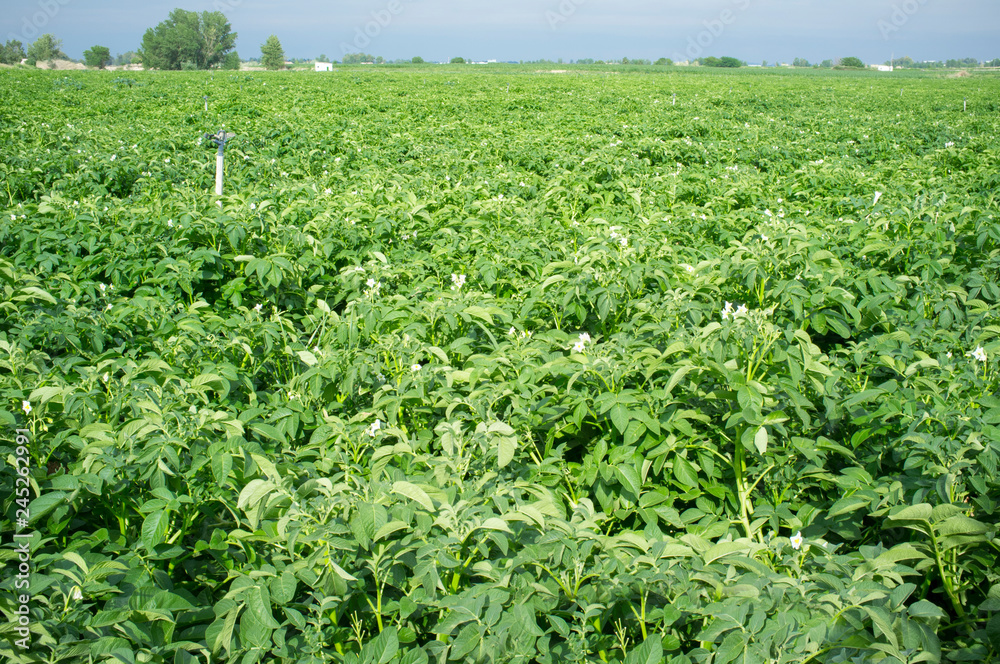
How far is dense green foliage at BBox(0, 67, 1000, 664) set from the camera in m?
1.52

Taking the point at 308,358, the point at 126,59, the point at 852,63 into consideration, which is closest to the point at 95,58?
the point at 126,59

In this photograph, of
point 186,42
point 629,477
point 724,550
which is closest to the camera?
point 724,550

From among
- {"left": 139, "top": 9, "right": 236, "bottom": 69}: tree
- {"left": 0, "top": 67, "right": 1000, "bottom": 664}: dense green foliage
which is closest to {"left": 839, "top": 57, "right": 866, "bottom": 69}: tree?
{"left": 139, "top": 9, "right": 236, "bottom": 69}: tree

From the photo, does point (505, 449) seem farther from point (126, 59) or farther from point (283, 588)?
point (126, 59)

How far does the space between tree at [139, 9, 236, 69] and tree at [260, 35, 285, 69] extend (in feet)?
8.30

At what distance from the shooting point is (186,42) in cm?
4675

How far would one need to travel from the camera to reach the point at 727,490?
2414 millimetres

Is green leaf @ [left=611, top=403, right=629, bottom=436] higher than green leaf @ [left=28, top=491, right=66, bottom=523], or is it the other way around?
green leaf @ [left=611, top=403, right=629, bottom=436]

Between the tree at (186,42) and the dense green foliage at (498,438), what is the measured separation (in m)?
51.9

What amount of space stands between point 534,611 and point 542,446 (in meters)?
1.21

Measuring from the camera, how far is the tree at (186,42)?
1868 inches

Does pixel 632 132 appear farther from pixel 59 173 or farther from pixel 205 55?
pixel 205 55

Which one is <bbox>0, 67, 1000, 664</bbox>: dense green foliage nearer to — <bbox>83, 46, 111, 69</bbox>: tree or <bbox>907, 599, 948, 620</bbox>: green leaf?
<bbox>907, 599, 948, 620</bbox>: green leaf

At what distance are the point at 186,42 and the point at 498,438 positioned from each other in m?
55.0
